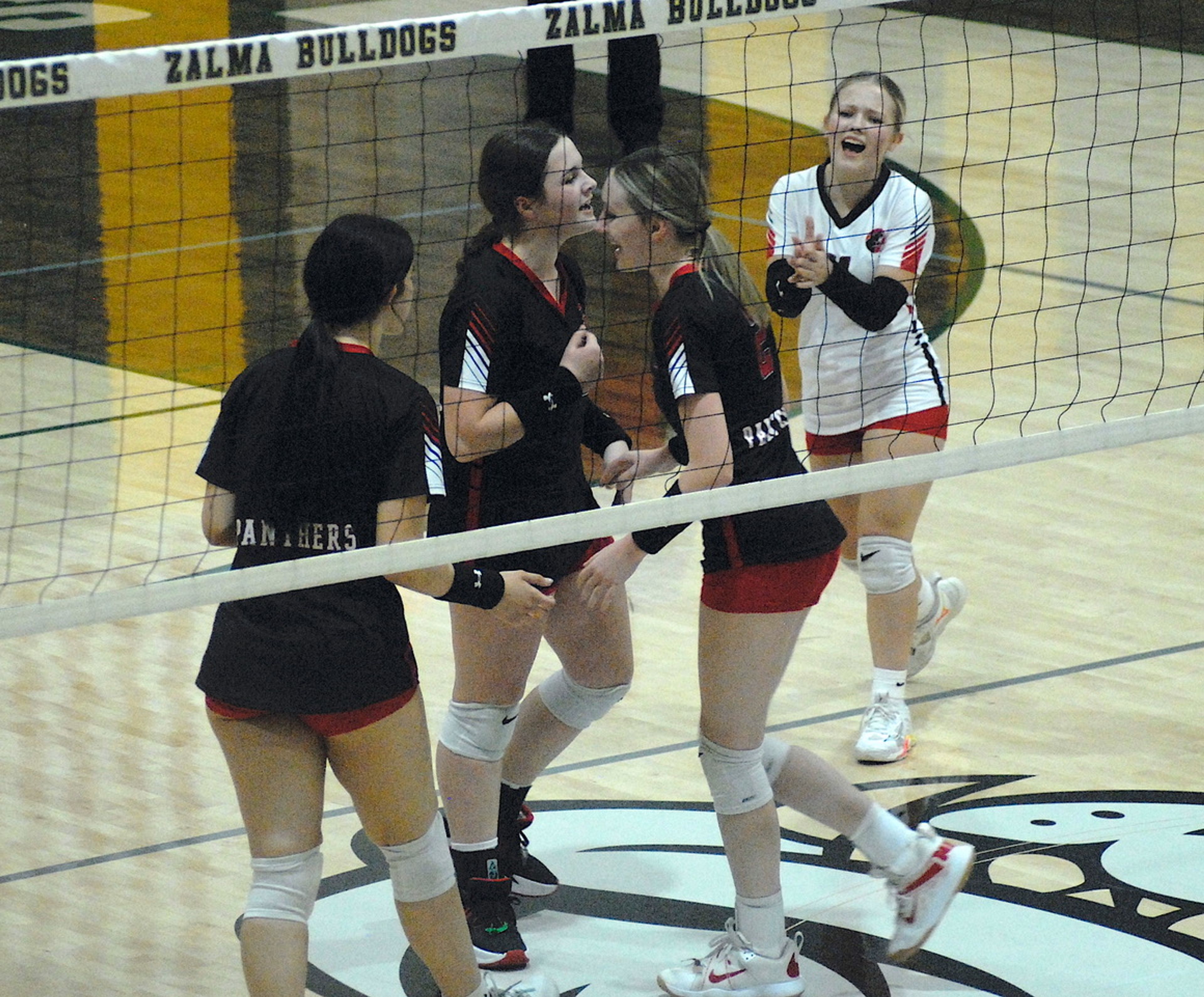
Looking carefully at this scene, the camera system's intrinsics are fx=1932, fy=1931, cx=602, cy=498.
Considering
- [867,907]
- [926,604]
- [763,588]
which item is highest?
[763,588]

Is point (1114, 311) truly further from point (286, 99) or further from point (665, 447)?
point (286, 99)

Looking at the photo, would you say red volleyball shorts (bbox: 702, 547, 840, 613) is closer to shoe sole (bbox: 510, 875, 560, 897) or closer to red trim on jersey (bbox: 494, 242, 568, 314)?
red trim on jersey (bbox: 494, 242, 568, 314)

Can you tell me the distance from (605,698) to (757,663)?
0.51 metres

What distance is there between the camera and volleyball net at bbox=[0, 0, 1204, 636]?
381 cm

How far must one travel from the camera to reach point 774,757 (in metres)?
4.01

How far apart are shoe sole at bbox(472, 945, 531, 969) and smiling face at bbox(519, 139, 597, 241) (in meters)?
1.51

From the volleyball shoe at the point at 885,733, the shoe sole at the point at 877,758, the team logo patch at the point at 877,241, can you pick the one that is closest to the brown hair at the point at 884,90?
the team logo patch at the point at 877,241

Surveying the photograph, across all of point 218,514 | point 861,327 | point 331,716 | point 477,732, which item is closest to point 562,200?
point 218,514

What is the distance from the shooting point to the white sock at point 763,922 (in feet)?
12.9

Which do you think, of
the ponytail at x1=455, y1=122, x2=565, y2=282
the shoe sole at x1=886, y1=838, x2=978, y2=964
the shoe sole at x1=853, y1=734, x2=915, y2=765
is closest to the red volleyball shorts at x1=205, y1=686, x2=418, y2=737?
the ponytail at x1=455, y1=122, x2=565, y2=282

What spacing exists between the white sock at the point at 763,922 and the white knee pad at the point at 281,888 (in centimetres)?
96

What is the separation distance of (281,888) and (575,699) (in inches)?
40.4

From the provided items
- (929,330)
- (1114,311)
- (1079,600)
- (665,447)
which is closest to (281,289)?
(929,330)

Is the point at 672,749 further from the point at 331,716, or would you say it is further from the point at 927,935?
the point at 331,716
